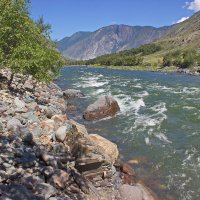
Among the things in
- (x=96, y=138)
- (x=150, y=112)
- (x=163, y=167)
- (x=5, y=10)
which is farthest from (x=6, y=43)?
(x=150, y=112)

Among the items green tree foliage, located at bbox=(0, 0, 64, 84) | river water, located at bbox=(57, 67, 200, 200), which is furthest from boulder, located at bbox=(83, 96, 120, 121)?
green tree foliage, located at bbox=(0, 0, 64, 84)

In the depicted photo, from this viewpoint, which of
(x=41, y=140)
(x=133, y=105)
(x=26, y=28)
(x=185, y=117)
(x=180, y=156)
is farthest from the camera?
(x=133, y=105)

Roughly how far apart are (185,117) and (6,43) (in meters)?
19.2

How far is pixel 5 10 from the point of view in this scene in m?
26.2

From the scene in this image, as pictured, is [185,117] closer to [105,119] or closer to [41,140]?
[105,119]

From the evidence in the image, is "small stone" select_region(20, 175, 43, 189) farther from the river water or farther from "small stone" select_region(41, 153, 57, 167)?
the river water

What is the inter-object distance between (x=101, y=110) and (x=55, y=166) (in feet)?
66.7

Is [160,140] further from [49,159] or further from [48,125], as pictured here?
[49,159]

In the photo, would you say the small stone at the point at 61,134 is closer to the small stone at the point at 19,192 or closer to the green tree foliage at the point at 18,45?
the small stone at the point at 19,192

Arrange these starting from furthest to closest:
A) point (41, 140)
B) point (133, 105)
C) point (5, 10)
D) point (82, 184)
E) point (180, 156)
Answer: point (133, 105), point (5, 10), point (180, 156), point (41, 140), point (82, 184)

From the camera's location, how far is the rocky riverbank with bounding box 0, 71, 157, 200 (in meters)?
11.9

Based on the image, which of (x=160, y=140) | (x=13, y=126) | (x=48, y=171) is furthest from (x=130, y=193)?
(x=160, y=140)

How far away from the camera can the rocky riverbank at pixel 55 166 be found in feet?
39.1

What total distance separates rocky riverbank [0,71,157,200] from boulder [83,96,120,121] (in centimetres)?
1169
